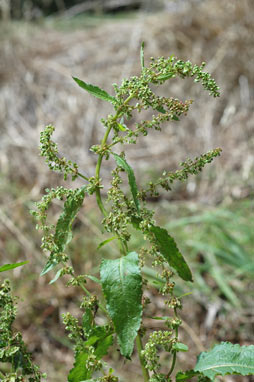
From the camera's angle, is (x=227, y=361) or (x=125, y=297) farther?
(x=227, y=361)

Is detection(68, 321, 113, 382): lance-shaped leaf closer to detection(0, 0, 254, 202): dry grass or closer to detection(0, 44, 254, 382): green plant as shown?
detection(0, 44, 254, 382): green plant

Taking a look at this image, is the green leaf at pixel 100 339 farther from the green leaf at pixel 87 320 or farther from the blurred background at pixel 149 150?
the blurred background at pixel 149 150

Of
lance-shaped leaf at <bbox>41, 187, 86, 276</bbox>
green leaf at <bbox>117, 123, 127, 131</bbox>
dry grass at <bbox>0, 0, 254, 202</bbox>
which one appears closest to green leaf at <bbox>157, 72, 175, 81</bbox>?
green leaf at <bbox>117, 123, 127, 131</bbox>

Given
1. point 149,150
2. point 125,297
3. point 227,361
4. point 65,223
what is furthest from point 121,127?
point 149,150

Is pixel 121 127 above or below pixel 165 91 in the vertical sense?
below

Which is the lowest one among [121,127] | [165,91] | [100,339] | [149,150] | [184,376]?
[184,376]

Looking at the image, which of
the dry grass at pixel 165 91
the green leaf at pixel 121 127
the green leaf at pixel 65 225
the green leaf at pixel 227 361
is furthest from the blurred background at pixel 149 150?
the green leaf at pixel 121 127

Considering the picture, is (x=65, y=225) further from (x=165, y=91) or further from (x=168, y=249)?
(x=165, y=91)
